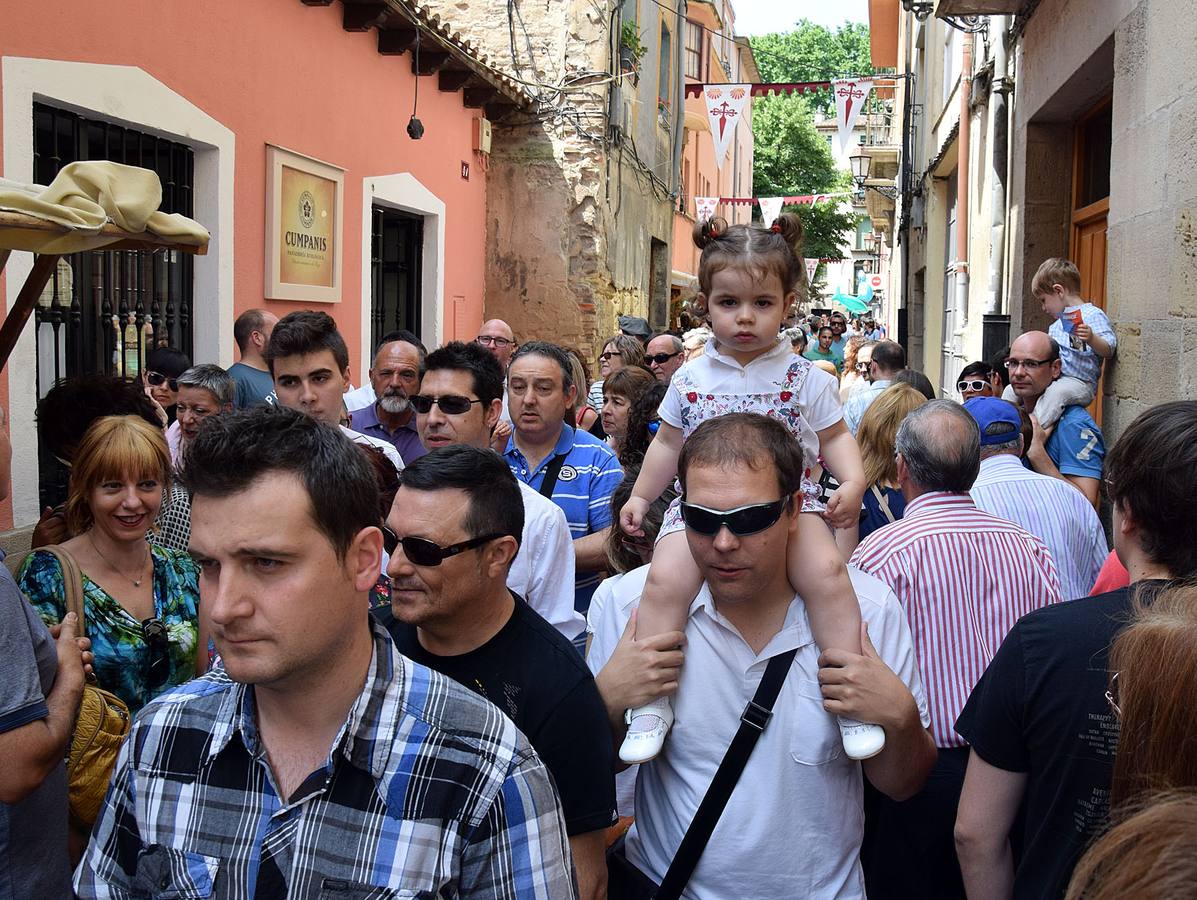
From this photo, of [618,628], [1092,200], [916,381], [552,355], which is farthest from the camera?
[1092,200]

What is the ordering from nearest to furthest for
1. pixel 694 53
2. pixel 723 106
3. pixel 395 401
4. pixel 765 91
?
pixel 395 401 → pixel 765 91 → pixel 723 106 → pixel 694 53

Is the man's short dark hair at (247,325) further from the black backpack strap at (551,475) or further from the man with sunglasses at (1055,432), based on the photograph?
the man with sunglasses at (1055,432)

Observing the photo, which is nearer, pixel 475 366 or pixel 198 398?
pixel 475 366

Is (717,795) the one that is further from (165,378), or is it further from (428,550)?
(165,378)

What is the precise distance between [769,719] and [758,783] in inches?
5.4

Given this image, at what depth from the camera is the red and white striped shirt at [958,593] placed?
3.40m

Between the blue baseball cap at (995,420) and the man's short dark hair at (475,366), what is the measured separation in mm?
1845

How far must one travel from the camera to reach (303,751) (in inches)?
73.9

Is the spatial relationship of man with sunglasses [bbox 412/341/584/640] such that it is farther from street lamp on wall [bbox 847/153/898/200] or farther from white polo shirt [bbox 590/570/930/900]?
street lamp on wall [bbox 847/153/898/200]

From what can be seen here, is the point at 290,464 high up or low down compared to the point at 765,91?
down

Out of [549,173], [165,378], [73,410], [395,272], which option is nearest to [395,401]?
[165,378]

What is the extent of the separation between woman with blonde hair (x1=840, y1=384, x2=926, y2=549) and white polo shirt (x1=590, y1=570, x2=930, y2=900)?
7.66ft

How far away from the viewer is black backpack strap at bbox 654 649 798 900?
8.27 ft

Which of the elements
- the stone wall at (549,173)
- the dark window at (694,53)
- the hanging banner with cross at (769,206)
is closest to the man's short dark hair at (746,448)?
the stone wall at (549,173)
